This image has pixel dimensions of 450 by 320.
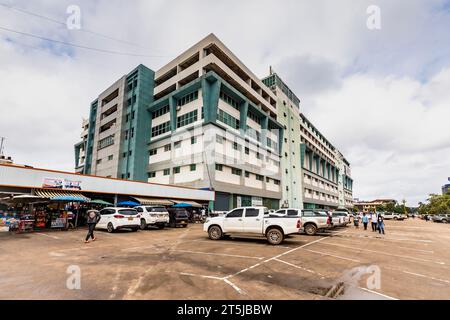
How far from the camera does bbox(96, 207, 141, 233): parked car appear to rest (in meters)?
16.8

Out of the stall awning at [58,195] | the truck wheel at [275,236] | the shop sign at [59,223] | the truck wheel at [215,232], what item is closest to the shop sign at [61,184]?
the stall awning at [58,195]

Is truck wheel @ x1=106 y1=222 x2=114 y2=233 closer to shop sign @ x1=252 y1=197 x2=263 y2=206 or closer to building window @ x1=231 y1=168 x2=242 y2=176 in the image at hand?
building window @ x1=231 y1=168 x2=242 y2=176

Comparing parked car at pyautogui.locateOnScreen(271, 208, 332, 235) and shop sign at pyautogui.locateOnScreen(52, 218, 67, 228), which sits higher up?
parked car at pyautogui.locateOnScreen(271, 208, 332, 235)

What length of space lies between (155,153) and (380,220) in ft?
116

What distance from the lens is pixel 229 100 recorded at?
41.2m

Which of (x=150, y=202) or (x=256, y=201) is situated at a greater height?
(x=256, y=201)

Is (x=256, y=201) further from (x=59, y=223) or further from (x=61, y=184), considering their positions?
(x=59, y=223)

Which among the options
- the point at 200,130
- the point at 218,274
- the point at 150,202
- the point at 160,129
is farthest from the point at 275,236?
the point at 160,129

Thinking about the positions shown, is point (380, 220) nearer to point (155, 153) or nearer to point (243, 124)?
point (243, 124)

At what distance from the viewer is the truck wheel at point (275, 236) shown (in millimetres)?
11867

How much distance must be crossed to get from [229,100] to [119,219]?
29637 millimetres

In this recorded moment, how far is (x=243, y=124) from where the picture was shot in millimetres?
42406

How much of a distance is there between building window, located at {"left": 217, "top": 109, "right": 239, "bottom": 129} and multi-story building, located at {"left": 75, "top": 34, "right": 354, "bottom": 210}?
7.2 inches

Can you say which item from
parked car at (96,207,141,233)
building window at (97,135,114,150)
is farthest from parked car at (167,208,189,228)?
building window at (97,135,114,150)
